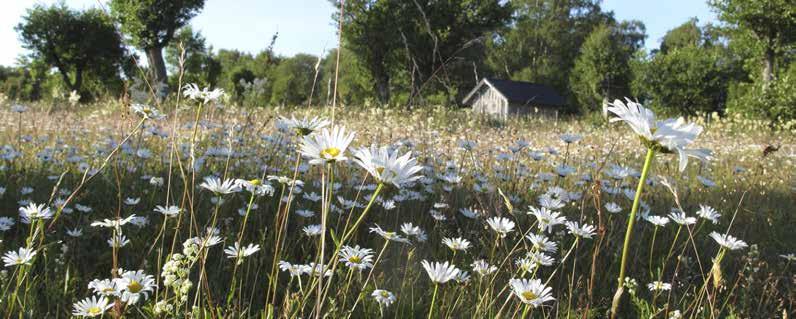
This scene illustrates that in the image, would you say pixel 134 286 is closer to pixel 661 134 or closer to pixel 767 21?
pixel 661 134

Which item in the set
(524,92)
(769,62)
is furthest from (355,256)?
(524,92)

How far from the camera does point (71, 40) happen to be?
29625 millimetres

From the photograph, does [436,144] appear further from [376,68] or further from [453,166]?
[376,68]

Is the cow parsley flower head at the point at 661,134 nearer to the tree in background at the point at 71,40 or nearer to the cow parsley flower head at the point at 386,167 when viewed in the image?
the cow parsley flower head at the point at 386,167

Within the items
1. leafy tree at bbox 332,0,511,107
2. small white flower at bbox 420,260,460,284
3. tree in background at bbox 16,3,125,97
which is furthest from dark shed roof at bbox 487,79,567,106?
small white flower at bbox 420,260,460,284

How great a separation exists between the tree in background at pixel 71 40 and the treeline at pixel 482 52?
0.19 ft

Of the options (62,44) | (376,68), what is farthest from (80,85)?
(376,68)

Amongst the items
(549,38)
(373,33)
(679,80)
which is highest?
(549,38)

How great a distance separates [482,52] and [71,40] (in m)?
23.7

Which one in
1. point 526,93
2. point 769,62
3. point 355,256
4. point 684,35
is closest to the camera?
point 355,256

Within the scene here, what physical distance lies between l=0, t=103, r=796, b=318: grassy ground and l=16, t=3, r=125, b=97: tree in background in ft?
98.5

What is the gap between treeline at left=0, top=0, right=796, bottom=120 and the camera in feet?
54.4

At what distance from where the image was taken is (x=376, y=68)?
1139 inches

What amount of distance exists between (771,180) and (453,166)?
3.38 metres
